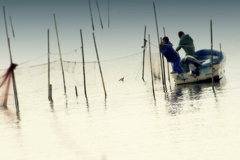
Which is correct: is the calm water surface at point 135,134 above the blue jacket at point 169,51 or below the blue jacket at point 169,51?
below

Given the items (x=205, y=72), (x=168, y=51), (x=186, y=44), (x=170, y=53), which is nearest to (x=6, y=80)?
(x=168, y=51)

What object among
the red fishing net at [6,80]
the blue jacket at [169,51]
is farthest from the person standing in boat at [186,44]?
the red fishing net at [6,80]

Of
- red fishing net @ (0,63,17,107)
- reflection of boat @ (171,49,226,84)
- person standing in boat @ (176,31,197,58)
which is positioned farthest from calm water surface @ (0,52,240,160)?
reflection of boat @ (171,49,226,84)

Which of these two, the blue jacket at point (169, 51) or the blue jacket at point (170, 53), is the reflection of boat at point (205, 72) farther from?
the blue jacket at point (169, 51)

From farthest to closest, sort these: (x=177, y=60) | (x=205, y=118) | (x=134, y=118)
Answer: (x=177, y=60) < (x=134, y=118) < (x=205, y=118)

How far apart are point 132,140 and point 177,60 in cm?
1635

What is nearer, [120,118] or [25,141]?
[25,141]

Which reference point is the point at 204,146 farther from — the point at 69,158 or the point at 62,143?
the point at 62,143

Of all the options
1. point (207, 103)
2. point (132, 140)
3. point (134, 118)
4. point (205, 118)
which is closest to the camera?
point (132, 140)

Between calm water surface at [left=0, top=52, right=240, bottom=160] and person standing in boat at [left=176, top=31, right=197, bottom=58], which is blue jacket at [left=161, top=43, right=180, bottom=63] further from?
calm water surface at [left=0, top=52, right=240, bottom=160]

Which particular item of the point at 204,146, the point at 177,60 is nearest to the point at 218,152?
the point at 204,146

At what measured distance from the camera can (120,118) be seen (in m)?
17.5

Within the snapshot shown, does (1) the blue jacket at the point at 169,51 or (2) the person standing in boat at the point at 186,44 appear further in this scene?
(1) the blue jacket at the point at 169,51

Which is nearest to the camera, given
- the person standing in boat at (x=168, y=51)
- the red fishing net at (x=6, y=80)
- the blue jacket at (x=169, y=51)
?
the red fishing net at (x=6, y=80)
